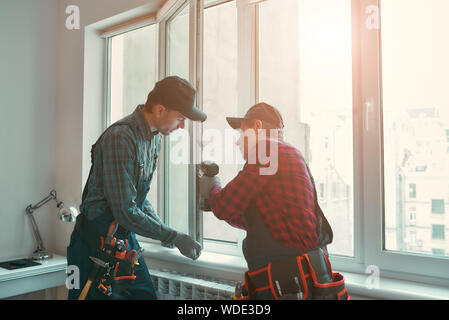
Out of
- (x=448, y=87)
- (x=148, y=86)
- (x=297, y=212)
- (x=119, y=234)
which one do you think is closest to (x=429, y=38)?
(x=448, y=87)

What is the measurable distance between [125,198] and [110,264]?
0.26 m

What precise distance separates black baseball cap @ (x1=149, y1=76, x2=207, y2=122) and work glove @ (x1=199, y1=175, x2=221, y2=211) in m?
0.25

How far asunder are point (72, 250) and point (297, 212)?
0.89 metres

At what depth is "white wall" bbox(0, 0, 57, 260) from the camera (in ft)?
7.44

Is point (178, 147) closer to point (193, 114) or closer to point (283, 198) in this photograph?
point (193, 114)

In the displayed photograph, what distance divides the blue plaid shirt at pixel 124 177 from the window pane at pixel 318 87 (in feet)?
2.28

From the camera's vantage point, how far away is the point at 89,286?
1.33 metres

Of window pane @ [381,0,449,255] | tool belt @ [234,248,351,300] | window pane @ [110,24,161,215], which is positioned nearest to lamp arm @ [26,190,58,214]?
window pane @ [110,24,161,215]

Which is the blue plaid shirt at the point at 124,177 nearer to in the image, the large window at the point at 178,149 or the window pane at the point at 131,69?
the large window at the point at 178,149

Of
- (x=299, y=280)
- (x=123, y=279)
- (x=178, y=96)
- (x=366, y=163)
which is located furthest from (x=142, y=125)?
(x=366, y=163)

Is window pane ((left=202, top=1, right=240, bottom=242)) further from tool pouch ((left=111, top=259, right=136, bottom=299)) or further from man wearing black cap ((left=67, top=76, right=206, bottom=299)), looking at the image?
tool pouch ((left=111, top=259, right=136, bottom=299))

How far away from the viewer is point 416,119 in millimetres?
1451

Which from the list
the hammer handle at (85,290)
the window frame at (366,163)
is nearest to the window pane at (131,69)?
the window frame at (366,163)

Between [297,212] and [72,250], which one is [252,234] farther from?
[72,250]
